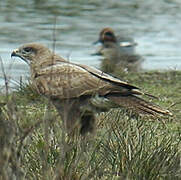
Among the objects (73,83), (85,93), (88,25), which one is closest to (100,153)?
(85,93)

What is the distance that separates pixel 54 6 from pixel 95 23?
70.2 inches

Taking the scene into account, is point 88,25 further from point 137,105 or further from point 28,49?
point 137,105

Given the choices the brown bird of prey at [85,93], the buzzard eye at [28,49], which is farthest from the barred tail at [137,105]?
the buzzard eye at [28,49]

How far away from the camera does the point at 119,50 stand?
1667 cm

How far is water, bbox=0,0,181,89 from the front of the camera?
1584 centimetres

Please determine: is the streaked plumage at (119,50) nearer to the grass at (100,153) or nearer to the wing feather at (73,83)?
the wing feather at (73,83)

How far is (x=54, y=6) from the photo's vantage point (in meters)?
21.6

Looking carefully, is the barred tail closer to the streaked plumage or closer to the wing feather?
the wing feather

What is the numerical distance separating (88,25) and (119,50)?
3.50 metres

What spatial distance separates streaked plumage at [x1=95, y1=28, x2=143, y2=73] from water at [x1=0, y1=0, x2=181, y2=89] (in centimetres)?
24

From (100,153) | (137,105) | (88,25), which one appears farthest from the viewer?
(88,25)

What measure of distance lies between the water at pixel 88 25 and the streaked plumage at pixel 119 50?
24 cm

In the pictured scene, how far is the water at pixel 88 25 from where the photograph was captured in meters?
15.8

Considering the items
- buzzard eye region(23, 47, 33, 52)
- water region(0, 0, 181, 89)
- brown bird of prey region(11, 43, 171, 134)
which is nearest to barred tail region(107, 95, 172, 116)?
brown bird of prey region(11, 43, 171, 134)
